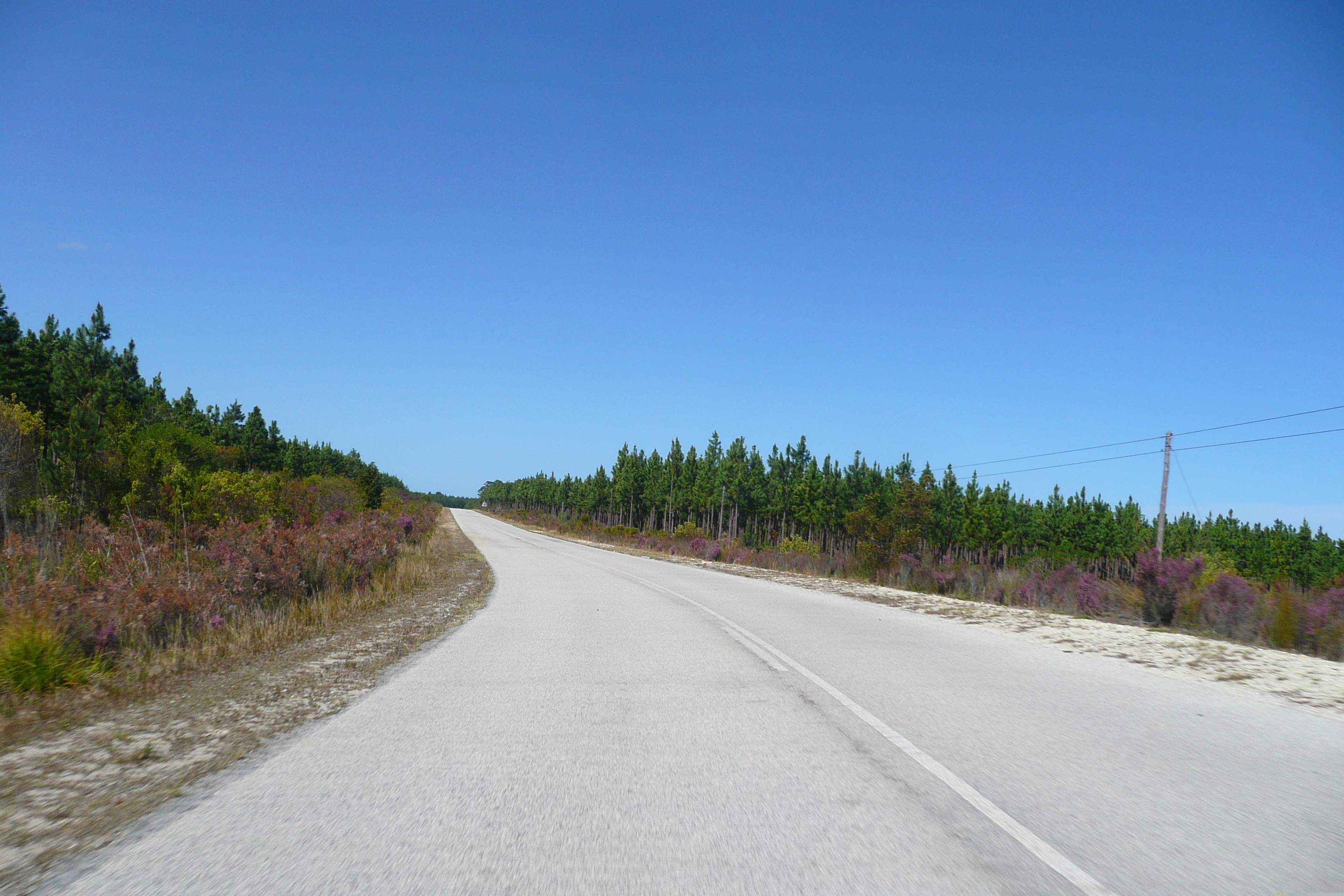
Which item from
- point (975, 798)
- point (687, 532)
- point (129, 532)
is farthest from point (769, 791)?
point (687, 532)

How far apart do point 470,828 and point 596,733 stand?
191cm

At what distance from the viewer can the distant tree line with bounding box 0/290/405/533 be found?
837 inches

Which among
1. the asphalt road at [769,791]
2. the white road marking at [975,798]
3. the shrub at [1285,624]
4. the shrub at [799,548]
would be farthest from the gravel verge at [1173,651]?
the shrub at [799,548]

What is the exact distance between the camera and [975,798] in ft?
13.7

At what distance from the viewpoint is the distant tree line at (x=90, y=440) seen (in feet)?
69.8

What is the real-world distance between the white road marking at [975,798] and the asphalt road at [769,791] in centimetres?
2

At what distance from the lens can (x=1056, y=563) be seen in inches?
986

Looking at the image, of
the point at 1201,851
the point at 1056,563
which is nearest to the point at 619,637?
the point at 1201,851

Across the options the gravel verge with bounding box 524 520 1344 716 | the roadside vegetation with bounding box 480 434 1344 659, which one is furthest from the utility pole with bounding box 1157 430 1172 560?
the gravel verge with bounding box 524 520 1344 716

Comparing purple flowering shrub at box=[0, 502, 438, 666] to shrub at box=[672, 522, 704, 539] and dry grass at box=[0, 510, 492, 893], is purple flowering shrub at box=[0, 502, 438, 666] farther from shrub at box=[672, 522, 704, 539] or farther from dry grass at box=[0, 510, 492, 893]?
shrub at box=[672, 522, 704, 539]

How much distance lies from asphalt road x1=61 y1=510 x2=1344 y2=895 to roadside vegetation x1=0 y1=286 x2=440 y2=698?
3.06m

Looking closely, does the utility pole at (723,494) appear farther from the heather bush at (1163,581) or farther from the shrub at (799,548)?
the heather bush at (1163,581)

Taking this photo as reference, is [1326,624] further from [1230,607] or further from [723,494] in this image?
[723,494]

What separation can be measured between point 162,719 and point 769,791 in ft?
15.9
